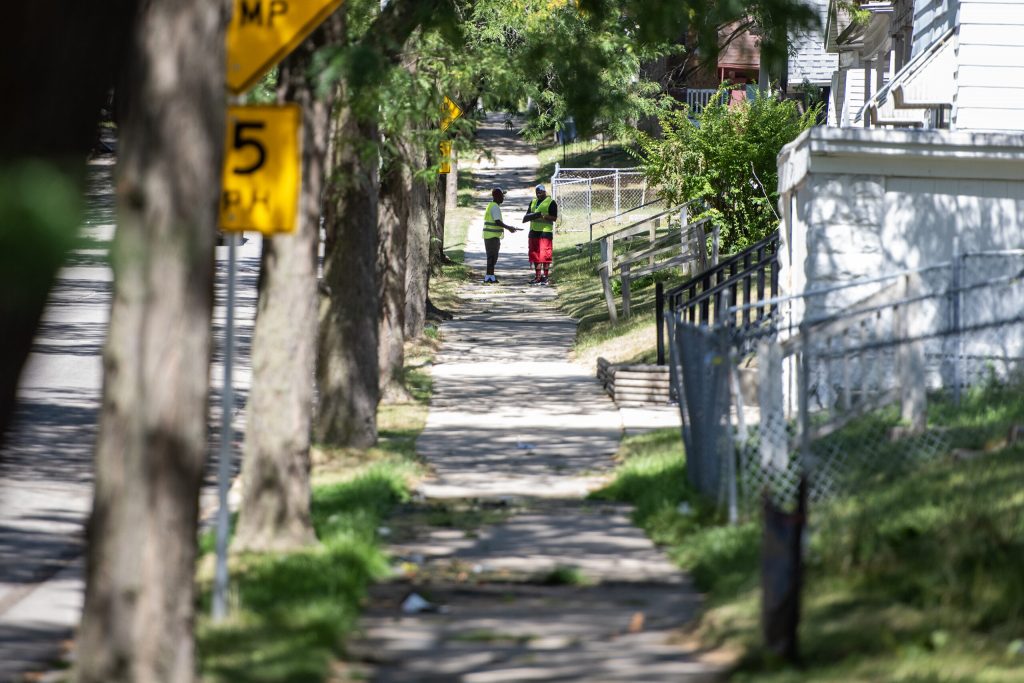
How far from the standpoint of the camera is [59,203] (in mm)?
3295

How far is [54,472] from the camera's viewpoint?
12859 mm

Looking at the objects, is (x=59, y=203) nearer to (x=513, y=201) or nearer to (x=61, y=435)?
(x=61, y=435)

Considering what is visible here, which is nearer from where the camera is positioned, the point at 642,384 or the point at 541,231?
the point at 642,384

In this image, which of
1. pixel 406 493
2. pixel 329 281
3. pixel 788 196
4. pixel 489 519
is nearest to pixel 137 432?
pixel 489 519

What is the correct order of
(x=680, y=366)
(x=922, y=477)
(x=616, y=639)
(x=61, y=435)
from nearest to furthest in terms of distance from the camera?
(x=616, y=639) < (x=922, y=477) < (x=680, y=366) < (x=61, y=435)

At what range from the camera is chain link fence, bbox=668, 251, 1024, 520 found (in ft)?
33.5

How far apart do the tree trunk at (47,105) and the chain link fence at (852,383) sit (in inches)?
239

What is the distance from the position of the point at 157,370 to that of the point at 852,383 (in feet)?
28.6

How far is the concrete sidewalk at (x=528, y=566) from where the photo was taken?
7.11 m

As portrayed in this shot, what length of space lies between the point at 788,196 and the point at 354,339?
14.9 ft

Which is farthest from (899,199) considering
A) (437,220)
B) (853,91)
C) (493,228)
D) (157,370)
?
(853,91)

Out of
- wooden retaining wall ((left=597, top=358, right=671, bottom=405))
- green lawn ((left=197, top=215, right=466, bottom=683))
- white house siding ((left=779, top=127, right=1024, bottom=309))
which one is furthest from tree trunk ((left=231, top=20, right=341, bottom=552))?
wooden retaining wall ((left=597, top=358, right=671, bottom=405))

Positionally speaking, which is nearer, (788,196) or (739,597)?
(739,597)

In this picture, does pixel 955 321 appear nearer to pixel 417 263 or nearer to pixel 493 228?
pixel 417 263
